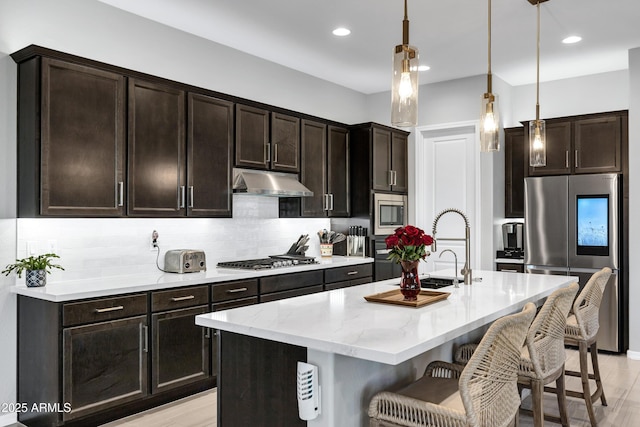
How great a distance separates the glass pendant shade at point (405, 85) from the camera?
85.0 inches

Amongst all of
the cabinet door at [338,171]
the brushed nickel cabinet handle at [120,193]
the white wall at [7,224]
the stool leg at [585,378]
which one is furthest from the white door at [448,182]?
the white wall at [7,224]

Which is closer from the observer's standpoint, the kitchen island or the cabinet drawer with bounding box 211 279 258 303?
the kitchen island

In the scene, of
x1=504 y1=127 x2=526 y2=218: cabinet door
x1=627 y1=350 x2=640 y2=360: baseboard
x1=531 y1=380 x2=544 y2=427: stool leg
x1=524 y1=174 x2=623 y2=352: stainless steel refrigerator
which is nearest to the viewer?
x1=531 y1=380 x2=544 y2=427: stool leg

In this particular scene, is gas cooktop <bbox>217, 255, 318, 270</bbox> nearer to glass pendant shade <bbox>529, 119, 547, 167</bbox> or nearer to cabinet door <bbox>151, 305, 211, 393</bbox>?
cabinet door <bbox>151, 305, 211, 393</bbox>

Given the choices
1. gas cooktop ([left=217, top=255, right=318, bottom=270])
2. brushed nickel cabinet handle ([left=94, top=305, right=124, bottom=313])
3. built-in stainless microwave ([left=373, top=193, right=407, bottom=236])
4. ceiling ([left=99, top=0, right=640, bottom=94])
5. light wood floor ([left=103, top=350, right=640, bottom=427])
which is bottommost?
light wood floor ([left=103, top=350, right=640, bottom=427])

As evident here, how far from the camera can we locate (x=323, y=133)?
17.8 feet

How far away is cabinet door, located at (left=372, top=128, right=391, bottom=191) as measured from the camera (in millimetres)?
5738

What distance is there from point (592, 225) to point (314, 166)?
283cm

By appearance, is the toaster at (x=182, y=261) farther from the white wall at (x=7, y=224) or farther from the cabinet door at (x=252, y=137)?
the white wall at (x=7, y=224)

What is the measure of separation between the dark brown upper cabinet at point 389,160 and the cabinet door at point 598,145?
1.91 m

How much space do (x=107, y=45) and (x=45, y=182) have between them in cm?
129

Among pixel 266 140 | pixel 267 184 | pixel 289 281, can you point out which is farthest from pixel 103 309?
pixel 266 140

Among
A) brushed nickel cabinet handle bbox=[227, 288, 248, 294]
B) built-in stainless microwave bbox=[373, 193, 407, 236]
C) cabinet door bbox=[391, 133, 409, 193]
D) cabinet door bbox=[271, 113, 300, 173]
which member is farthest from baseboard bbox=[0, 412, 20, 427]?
cabinet door bbox=[391, 133, 409, 193]

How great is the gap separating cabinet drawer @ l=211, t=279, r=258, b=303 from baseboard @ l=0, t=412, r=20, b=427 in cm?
146
